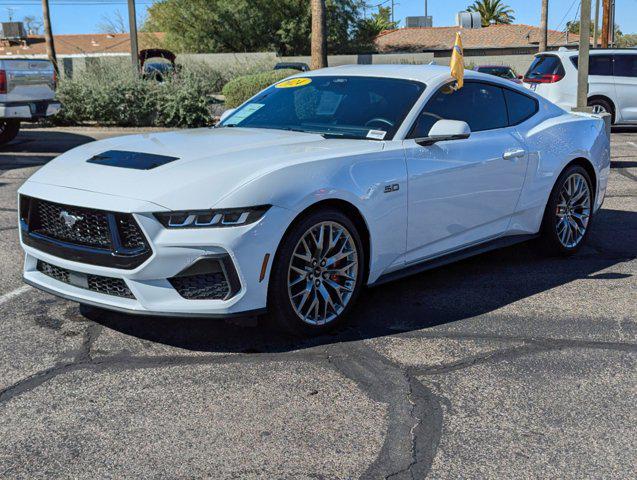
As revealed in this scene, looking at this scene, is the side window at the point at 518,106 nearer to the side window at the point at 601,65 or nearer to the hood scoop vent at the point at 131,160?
the hood scoop vent at the point at 131,160

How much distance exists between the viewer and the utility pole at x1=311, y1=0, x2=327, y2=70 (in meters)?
22.1

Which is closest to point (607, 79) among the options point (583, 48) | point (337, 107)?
point (583, 48)

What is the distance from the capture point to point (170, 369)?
4129 millimetres

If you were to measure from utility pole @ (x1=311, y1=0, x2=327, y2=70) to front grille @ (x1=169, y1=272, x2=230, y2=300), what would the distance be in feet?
61.4

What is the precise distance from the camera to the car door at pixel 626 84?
56.8ft

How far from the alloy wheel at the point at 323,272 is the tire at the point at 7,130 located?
1112cm

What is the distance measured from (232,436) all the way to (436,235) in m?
2.34

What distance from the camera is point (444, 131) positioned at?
16.4 ft

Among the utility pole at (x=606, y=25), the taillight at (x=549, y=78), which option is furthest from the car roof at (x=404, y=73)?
the utility pole at (x=606, y=25)

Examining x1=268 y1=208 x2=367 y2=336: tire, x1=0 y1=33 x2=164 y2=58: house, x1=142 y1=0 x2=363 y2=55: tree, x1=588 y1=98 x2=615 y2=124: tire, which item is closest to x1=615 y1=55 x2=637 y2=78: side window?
x1=588 y1=98 x2=615 y2=124: tire

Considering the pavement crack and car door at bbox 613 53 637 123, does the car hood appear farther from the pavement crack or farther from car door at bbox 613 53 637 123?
car door at bbox 613 53 637 123

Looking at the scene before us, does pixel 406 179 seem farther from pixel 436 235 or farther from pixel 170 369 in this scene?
pixel 170 369

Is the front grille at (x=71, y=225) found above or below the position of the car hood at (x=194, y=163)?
below

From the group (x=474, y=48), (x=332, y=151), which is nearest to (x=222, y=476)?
(x=332, y=151)
